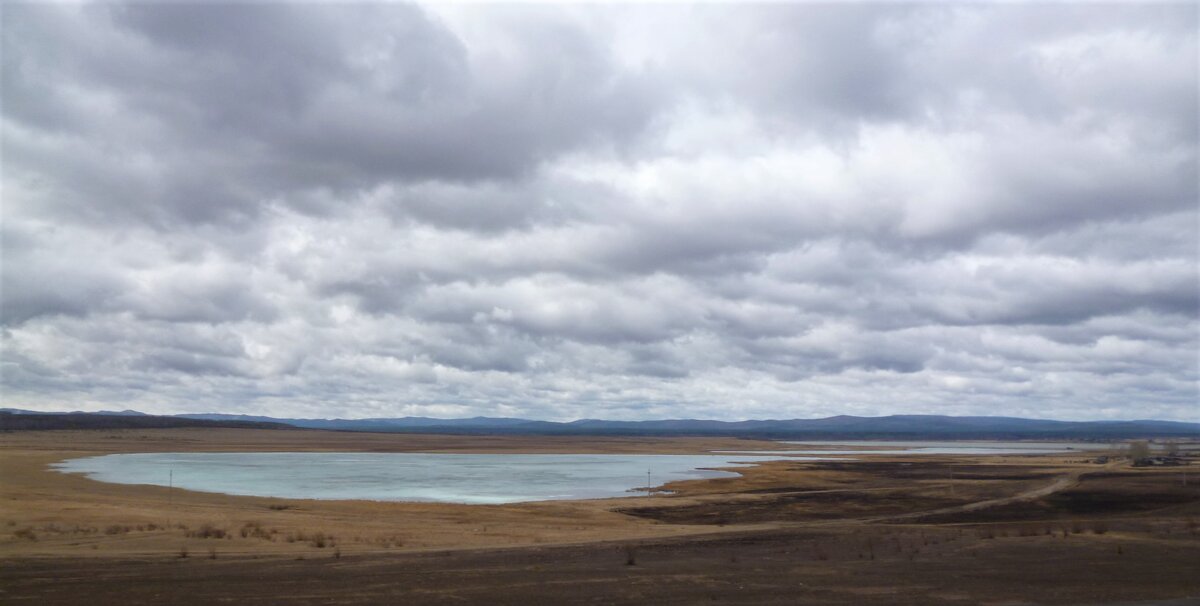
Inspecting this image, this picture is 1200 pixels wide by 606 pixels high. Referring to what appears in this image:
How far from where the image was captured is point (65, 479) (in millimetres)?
68625

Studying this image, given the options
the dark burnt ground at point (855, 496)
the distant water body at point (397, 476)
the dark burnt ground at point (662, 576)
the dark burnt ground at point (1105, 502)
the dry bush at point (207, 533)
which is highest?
the dark burnt ground at point (662, 576)

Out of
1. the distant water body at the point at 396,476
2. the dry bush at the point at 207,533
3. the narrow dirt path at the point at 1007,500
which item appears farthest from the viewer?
the distant water body at the point at 396,476

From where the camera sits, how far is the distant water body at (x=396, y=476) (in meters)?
62.2

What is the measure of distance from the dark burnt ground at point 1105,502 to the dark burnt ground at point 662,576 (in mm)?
16117

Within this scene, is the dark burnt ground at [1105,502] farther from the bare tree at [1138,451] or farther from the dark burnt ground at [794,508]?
the bare tree at [1138,451]

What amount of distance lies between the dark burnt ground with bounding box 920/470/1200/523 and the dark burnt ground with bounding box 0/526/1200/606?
635 inches

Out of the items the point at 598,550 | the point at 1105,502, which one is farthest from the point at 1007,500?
the point at 598,550

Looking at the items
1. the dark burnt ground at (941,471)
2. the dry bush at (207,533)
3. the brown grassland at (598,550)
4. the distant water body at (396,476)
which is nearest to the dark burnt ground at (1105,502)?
the brown grassland at (598,550)

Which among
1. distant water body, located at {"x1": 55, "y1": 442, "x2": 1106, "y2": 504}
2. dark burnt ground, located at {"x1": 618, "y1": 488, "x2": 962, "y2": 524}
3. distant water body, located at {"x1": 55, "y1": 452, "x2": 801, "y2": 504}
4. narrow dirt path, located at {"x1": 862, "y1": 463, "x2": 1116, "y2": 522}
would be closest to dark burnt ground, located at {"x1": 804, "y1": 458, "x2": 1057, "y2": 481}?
narrow dirt path, located at {"x1": 862, "y1": 463, "x2": 1116, "y2": 522}

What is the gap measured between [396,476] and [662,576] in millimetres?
62660

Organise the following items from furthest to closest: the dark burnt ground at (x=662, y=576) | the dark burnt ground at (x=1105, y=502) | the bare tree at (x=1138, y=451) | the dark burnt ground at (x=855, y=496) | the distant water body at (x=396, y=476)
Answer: the bare tree at (x=1138, y=451) < the distant water body at (x=396, y=476) < the dark burnt ground at (x=855, y=496) < the dark burnt ground at (x=1105, y=502) < the dark burnt ground at (x=662, y=576)

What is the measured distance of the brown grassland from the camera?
1978 centimetres

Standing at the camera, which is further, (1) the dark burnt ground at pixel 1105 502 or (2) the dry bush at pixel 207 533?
(1) the dark burnt ground at pixel 1105 502

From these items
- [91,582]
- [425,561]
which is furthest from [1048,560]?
[91,582]
